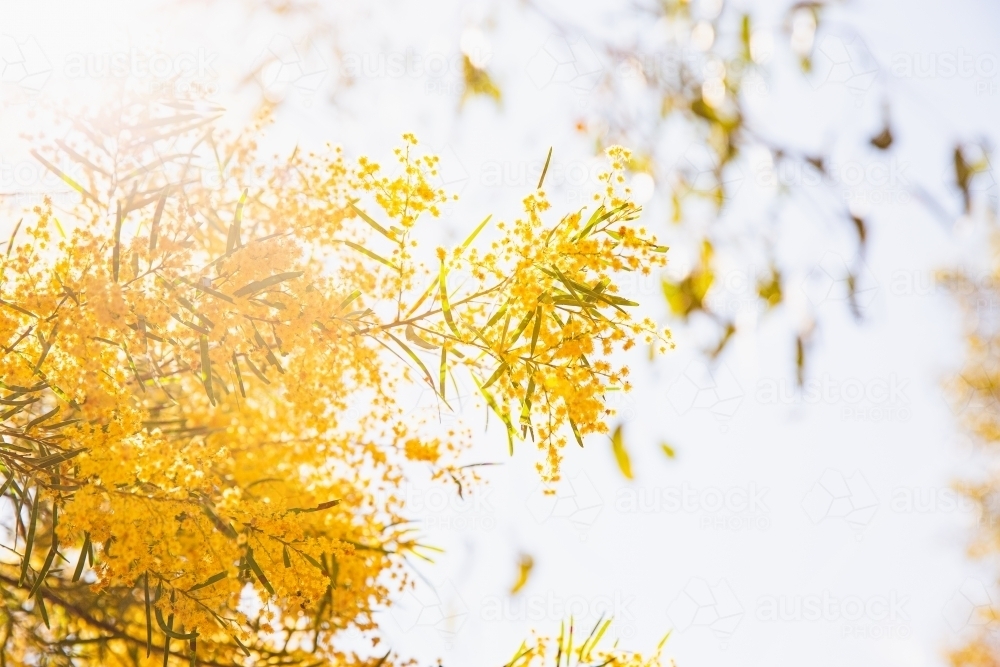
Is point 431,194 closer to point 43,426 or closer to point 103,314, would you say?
point 103,314

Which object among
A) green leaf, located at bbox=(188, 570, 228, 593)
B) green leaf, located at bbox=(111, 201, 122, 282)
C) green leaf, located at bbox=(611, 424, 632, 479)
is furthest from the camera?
green leaf, located at bbox=(611, 424, 632, 479)

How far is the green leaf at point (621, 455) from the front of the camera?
1511 millimetres

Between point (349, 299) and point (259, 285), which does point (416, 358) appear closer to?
point (349, 299)

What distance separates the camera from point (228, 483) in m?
1.29

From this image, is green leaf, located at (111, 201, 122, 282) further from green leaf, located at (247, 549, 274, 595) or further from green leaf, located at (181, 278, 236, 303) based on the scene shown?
green leaf, located at (247, 549, 274, 595)

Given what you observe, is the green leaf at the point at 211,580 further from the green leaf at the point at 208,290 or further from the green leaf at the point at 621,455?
the green leaf at the point at 621,455

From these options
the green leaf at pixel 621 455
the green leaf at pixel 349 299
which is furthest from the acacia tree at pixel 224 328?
the green leaf at pixel 621 455

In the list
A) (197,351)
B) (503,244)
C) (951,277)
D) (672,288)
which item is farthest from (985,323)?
(197,351)

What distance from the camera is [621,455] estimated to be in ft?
4.95

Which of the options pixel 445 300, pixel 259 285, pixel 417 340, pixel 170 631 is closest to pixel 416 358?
pixel 417 340

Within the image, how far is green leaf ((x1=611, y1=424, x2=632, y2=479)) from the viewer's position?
1511 mm

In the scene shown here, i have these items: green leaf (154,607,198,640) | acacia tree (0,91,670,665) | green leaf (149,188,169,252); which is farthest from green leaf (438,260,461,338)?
green leaf (154,607,198,640)

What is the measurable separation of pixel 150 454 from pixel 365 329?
1.15 ft

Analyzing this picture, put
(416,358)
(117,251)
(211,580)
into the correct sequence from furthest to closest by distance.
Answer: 1. (416,358)
2. (211,580)
3. (117,251)
